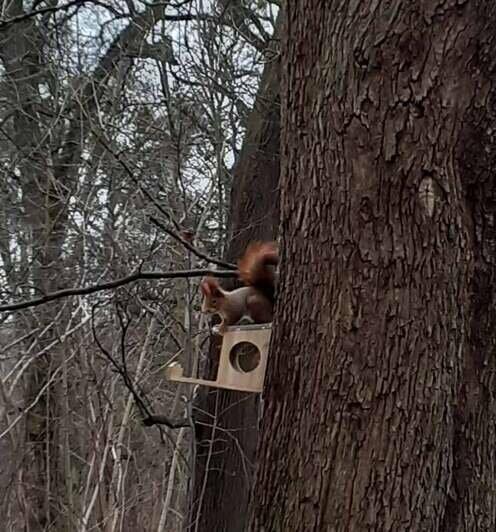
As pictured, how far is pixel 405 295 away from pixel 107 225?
270 cm

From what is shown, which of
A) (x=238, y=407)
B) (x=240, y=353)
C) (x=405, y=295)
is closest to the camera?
(x=405, y=295)

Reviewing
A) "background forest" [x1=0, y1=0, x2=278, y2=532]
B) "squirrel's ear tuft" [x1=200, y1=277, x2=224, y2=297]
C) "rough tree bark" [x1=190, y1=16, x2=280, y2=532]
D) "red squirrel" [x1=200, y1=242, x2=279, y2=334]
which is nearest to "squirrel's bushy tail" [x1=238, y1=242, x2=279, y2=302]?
"red squirrel" [x1=200, y1=242, x2=279, y2=334]

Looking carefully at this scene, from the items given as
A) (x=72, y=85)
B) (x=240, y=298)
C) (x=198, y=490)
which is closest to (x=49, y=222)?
(x=72, y=85)

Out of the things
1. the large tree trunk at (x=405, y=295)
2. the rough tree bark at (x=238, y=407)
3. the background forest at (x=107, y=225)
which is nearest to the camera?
the large tree trunk at (x=405, y=295)

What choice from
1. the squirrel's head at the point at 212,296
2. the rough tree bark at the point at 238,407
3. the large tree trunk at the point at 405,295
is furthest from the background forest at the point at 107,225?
the large tree trunk at the point at 405,295

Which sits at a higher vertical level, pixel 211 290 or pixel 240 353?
pixel 211 290

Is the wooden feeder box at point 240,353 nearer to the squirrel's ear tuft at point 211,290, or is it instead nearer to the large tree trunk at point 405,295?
the squirrel's ear tuft at point 211,290

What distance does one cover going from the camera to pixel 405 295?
33.6 inches

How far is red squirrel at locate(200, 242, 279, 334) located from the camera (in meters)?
1.28

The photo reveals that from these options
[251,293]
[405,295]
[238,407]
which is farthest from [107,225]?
[405,295]

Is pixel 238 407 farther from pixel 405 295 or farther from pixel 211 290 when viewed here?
pixel 405 295

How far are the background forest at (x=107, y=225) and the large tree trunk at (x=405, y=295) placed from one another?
1.86 metres

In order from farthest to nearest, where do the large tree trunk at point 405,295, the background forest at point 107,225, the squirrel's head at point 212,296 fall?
the background forest at point 107,225, the squirrel's head at point 212,296, the large tree trunk at point 405,295

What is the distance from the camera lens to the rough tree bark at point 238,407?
2439 millimetres
